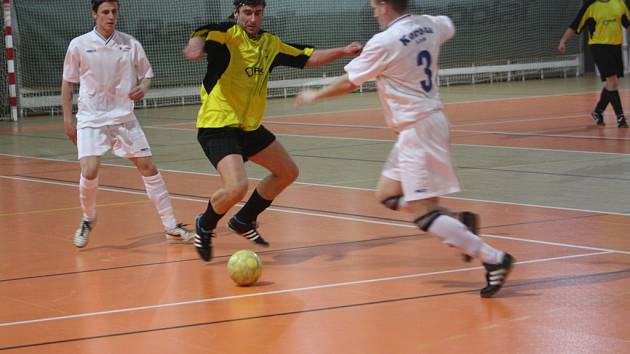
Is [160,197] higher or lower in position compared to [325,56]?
lower

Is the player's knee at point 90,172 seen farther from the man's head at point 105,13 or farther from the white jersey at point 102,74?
the man's head at point 105,13

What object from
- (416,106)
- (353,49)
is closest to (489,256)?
(416,106)

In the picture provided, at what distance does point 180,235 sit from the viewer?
8.66 meters

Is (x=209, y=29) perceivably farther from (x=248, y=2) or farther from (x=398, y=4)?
(x=398, y=4)

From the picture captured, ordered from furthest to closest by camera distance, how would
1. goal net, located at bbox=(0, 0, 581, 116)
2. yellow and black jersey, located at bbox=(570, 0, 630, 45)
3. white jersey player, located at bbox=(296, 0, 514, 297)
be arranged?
goal net, located at bbox=(0, 0, 581, 116) < yellow and black jersey, located at bbox=(570, 0, 630, 45) < white jersey player, located at bbox=(296, 0, 514, 297)

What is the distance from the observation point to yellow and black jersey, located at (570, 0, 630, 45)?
56.6 ft

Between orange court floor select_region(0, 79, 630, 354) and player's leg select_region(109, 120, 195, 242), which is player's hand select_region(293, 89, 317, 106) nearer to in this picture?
orange court floor select_region(0, 79, 630, 354)

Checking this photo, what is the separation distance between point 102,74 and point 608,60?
1054cm

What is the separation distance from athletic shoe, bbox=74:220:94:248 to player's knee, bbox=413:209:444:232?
326cm

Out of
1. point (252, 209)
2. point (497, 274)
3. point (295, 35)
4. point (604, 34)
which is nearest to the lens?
point (497, 274)

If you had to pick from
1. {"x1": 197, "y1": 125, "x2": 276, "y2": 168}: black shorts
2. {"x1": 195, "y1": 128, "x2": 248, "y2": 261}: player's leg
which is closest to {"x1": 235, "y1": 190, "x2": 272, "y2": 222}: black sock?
{"x1": 197, "y1": 125, "x2": 276, "y2": 168}: black shorts

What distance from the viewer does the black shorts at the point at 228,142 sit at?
7746 mm

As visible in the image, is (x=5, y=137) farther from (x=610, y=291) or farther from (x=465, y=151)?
(x=610, y=291)

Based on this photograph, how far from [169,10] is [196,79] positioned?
189cm
